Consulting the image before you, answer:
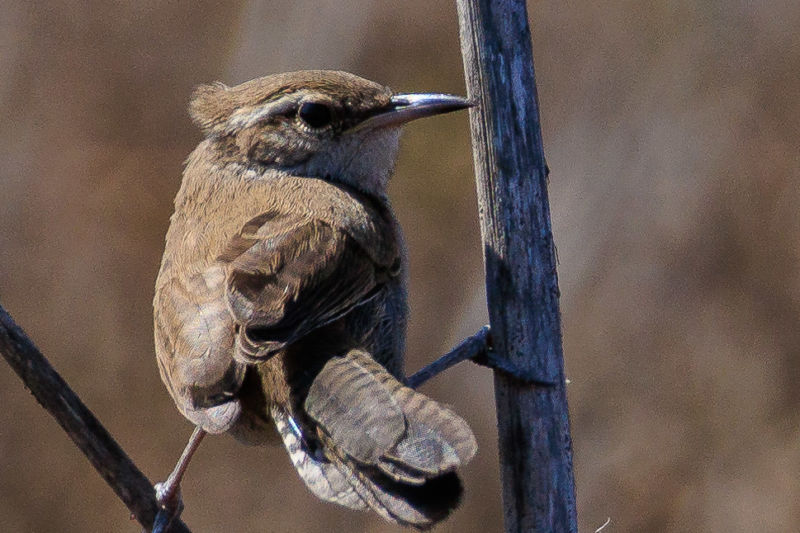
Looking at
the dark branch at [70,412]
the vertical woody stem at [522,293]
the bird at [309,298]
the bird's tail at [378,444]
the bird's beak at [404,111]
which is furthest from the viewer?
the bird's beak at [404,111]

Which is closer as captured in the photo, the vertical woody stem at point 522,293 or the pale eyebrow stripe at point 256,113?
the vertical woody stem at point 522,293

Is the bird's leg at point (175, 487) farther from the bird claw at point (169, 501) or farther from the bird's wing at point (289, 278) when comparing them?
the bird's wing at point (289, 278)

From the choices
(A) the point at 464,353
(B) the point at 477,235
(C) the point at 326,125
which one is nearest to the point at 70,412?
(A) the point at 464,353

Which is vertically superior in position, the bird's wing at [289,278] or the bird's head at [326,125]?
the bird's head at [326,125]

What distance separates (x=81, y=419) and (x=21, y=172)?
2790 mm

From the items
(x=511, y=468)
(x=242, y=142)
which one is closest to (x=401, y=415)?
(x=511, y=468)

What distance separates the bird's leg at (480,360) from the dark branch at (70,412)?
0.83m

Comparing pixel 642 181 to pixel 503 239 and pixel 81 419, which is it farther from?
pixel 81 419

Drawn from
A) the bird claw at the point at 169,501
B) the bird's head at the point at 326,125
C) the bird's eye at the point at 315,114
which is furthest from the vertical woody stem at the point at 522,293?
the bird claw at the point at 169,501

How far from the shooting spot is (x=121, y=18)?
5.59 metres

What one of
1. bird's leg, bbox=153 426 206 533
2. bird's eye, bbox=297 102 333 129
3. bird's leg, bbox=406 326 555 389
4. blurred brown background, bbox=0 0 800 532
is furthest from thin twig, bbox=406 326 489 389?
blurred brown background, bbox=0 0 800 532

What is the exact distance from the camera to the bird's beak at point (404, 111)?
12.1 ft

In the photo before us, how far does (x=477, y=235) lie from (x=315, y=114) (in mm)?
1734

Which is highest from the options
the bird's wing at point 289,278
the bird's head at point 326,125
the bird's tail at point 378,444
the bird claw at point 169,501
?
the bird's head at point 326,125
